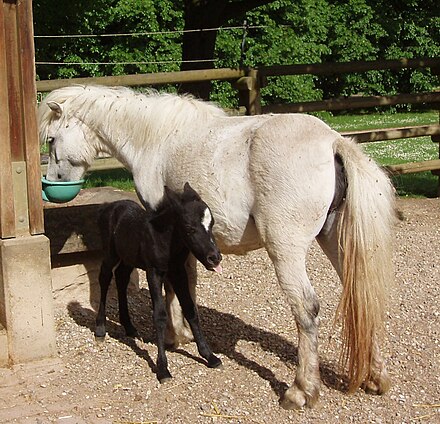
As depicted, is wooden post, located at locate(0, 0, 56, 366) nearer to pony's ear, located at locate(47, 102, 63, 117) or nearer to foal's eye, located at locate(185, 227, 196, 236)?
pony's ear, located at locate(47, 102, 63, 117)

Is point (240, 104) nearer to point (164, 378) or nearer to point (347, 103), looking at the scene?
point (347, 103)

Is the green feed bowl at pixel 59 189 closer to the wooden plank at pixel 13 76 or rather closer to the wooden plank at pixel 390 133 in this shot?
the wooden plank at pixel 13 76

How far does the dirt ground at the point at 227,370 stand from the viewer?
165 inches

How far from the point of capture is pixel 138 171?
5043mm

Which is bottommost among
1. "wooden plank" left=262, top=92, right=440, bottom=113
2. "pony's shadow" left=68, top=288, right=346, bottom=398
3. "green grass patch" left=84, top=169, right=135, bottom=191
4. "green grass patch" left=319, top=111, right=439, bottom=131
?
"green grass patch" left=319, top=111, right=439, bottom=131

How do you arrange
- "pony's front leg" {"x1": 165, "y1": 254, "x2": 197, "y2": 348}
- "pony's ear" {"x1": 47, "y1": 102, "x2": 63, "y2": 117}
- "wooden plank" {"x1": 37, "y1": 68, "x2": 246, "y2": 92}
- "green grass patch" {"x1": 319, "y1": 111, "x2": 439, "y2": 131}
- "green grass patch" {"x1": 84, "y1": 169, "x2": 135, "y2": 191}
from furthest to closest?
1. "green grass patch" {"x1": 319, "y1": 111, "x2": 439, "y2": 131}
2. "green grass patch" {"x1": 84, "y1": 169, "x2": 135, "y2": 191}
3. "wooden plank" {"x1": 37, "y1": 68, "x2": 246, "y2": 92}
4. "pony's ear" {"x1": 47, "y1": 102, "x2": 63, "y2": 117}
5. "pony's front leg" {"x1": 165, "y1": 254, "x2": 197, "y2": 348}

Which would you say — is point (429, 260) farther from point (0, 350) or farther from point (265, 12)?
point (265, 12)

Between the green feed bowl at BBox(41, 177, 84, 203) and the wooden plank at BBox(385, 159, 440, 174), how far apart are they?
17.2 feet

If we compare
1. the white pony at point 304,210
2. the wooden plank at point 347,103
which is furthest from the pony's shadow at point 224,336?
the wooden plank at point 347,103

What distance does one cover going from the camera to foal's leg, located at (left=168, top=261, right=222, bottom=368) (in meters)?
4.77

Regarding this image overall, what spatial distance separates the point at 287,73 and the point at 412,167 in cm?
218

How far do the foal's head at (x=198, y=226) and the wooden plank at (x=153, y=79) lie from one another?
329 cm

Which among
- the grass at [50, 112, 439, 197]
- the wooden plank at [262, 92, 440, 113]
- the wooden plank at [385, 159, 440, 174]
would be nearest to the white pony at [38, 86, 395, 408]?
the wooden plank at [262, 92, 440, 113]

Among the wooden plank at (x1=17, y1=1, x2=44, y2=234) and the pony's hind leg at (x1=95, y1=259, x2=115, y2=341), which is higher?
the wooden plank at (x1=17, y1=1, x2=44, y2=234)
